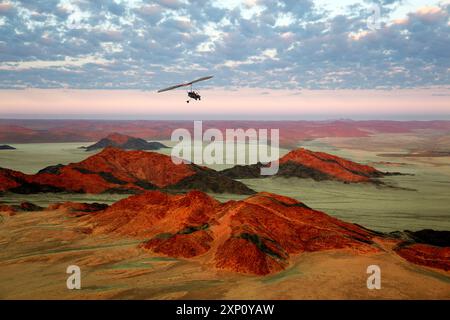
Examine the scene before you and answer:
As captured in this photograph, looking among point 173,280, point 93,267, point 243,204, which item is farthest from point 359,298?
point 93,267

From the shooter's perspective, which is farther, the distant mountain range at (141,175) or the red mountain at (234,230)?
the distant mountain range at (141,175)

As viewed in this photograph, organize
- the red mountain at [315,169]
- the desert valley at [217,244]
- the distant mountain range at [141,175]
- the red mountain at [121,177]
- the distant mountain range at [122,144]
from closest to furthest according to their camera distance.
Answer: the desert valley at [217,244], the red mountain at [121,177], the distant mountain range at [141,175], the red mountain at [315,169], the distant mountain range at [122,144]

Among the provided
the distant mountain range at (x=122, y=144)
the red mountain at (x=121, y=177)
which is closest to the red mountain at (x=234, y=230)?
the red mountain at (x=121, y=177)

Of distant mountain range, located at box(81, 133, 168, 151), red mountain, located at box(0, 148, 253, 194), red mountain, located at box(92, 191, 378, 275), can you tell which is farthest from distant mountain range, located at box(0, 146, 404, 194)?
distant mountain range, located at box(81, 133, 168, 151)

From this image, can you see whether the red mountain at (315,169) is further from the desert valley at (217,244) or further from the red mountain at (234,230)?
the red mountain at (234,230)

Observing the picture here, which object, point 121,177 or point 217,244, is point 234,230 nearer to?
point 217,244

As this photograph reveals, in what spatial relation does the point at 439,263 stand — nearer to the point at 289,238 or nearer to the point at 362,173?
the point at 289,238
